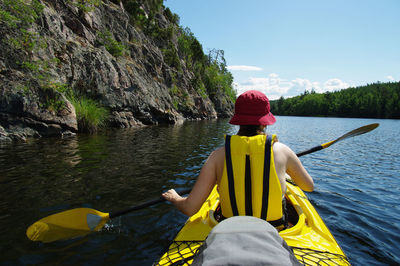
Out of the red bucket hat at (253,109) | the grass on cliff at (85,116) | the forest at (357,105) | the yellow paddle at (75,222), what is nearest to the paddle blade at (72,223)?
the yellow paddle at (75,222)

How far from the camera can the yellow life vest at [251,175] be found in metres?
1.83

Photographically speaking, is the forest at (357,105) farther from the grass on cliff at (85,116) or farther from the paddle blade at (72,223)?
the paddle blade at (72,223)

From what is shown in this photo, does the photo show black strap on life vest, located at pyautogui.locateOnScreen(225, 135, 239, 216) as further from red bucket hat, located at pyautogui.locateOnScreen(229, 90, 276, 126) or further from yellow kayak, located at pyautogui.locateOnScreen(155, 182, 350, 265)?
yellow kayak, located at pyautogui.locateOnScreen(155, 182, 350, 265)

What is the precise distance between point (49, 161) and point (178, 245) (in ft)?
19.0

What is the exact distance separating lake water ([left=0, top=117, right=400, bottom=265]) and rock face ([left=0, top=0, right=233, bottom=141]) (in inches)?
80.2

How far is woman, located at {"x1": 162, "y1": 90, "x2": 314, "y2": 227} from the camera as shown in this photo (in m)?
1.84

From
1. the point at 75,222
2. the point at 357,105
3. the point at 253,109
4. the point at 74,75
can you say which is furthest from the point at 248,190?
the point at 357,105

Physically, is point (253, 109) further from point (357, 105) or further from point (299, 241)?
point (357, 105)

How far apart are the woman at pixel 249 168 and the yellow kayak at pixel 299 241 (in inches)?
10.9

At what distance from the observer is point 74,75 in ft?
44.4

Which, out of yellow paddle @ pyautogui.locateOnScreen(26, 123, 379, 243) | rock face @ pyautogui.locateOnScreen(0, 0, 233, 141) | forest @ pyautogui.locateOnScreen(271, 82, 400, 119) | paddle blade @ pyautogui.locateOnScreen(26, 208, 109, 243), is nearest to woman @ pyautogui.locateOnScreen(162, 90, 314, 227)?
yellow paddle @ pyautogui.locateOnScreen(26, 123, 379, 243)

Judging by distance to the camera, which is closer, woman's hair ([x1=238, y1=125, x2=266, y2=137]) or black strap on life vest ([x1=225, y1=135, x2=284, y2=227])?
black strap on life vest ([x1=225, y1=135, x2=284, y2=227])

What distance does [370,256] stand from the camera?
2.97 metres

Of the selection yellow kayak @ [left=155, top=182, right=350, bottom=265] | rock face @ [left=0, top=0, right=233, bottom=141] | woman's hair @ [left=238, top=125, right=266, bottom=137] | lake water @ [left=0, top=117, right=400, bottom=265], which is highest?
rock face @ [left=0, top=0, right=233, bottom=141]
